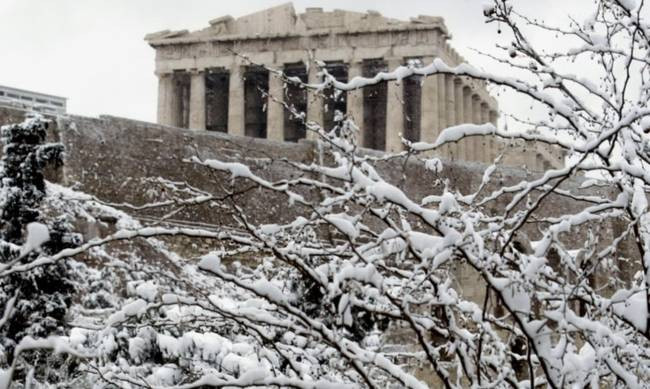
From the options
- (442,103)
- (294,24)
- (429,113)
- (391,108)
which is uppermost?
(294,24)

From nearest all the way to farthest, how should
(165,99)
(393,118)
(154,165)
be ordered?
(154,165), (393,118), (165,99)

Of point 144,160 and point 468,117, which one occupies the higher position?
point 468,117

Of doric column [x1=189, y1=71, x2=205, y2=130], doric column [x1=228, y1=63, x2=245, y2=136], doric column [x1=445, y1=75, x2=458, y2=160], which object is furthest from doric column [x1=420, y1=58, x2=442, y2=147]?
doric column [x1=189, y1=71, x2=205, y2=130]

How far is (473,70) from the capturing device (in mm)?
3656

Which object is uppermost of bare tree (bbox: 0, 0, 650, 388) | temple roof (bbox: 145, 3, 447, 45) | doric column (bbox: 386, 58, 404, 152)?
temple roof (bbox: 145, 3, 447, 45)

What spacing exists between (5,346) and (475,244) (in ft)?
19.3

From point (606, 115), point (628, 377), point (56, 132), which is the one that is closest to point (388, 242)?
point (628, 377)

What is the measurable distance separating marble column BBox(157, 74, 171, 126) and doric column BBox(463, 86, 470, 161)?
1018cm

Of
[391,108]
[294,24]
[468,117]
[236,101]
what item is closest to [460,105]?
[468,117]

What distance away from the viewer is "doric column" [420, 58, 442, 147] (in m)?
36.5

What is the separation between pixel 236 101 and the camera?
130 feet

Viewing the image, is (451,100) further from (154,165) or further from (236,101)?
(154,165)

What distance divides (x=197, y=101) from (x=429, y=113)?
8.74 meters

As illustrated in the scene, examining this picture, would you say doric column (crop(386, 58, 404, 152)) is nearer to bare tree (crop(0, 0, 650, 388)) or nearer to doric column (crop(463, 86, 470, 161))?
doric column (crop(463, 86, 470, 161))
